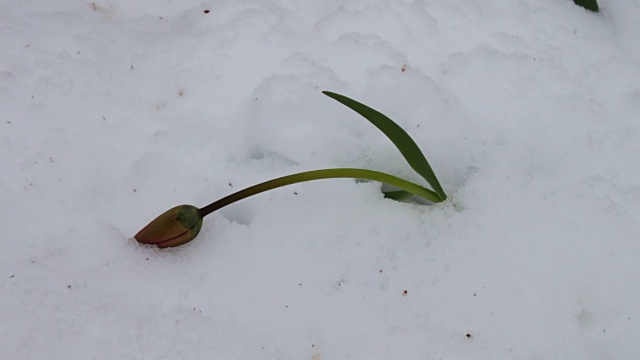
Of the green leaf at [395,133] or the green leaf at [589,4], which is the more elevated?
the green leaf at [589,4]

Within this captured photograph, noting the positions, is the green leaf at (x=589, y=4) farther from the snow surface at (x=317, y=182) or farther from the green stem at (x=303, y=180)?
the green stem at (x=303, y=180)

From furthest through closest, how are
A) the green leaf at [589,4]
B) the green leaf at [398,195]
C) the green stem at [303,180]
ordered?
the green leaf at [589,4] → the green leaf at [398,195] → the green stem at [303,180]

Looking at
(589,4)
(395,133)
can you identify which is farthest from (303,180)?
(589,4)

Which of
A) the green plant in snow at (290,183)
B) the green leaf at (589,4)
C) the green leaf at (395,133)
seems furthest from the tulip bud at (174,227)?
the green leaf at (589,4)

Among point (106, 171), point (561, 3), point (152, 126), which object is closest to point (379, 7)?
point (561, 3)

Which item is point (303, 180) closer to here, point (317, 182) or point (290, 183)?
point (290, 183)

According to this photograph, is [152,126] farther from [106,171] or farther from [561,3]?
[561,3]
